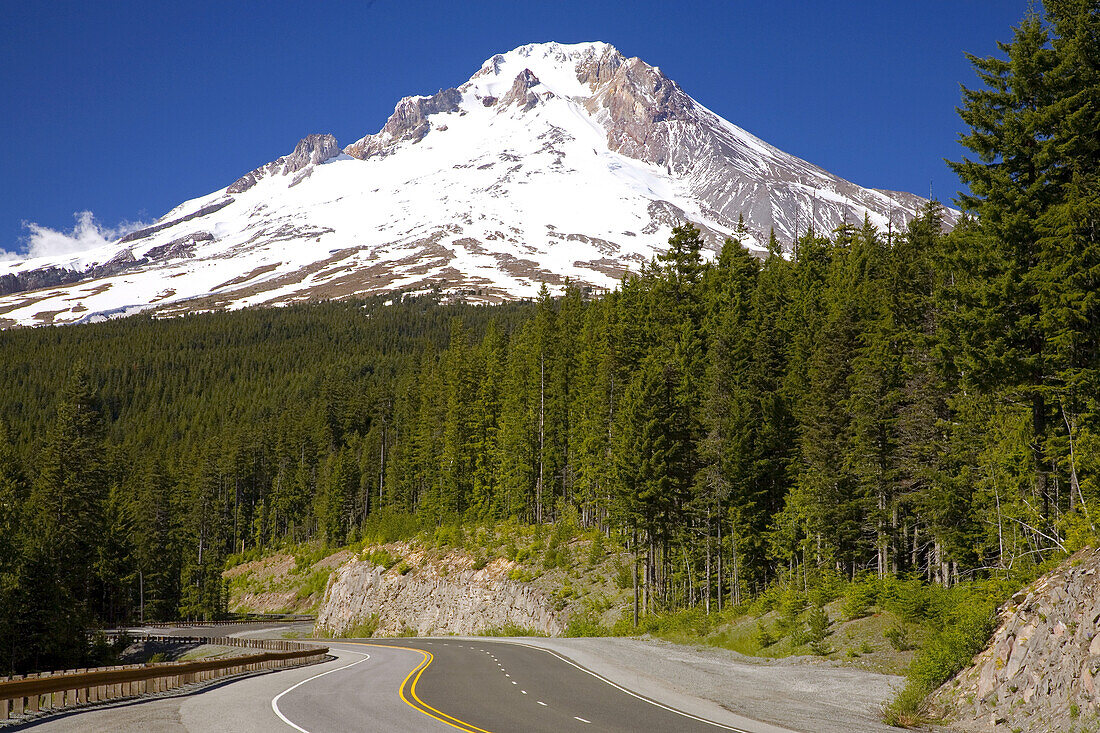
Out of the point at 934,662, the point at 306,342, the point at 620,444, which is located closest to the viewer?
the point at 934,662

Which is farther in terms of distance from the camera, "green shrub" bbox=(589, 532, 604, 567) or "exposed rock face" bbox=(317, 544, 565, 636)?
"exposed rock face" bbox=(317, 544, 565, 636)

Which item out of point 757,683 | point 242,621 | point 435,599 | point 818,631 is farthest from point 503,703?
point 242,621

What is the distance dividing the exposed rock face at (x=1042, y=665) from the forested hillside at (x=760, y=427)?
1.55m

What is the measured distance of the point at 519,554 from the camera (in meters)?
52.9

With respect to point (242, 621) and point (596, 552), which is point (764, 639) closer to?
point (596, 552)

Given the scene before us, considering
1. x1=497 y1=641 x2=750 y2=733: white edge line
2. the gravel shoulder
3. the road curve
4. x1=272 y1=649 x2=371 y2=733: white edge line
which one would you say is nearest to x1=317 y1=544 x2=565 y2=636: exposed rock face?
x1=272 y1=649 x2=371 y2=733: white edge line

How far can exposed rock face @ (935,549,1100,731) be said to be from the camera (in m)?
12.4

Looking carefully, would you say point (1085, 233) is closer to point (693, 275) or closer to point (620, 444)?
point (620, 444)

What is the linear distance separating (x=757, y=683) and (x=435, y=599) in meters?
40.5

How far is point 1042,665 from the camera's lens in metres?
13.4

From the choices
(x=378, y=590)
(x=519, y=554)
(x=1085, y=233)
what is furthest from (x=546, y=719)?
(x=378, y=590)

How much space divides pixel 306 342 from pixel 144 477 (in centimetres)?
8068

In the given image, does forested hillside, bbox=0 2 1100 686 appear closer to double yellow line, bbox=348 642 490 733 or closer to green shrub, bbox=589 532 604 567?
green shrub, bbox=589 532 604 567

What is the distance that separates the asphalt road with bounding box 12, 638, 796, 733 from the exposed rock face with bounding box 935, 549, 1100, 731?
4.08m
